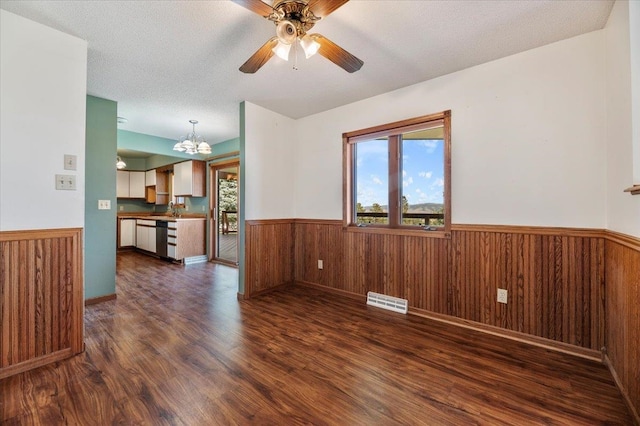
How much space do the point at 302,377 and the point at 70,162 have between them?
2337 mm

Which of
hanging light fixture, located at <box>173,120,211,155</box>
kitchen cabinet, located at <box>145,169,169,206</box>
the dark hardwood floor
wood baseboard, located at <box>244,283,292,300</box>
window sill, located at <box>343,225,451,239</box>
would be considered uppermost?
hanging light fixture, located at <box>173,120,211,155</box>

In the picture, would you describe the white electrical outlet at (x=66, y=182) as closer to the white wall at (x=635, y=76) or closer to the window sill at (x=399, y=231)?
the window sill at (x=399, y=231)

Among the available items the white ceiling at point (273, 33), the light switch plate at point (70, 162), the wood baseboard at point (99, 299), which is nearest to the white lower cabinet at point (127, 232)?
the wood baseboard at point (99, 299)

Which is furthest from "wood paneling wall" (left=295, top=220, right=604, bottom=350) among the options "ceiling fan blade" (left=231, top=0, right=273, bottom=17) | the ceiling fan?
"ceiling fan blade" (left=231, top=0, right=273, bottom=17)

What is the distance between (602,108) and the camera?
6.37 feet

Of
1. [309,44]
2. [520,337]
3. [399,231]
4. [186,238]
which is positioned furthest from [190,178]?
[520,337]

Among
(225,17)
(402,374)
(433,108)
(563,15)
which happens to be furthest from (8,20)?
(563,15)

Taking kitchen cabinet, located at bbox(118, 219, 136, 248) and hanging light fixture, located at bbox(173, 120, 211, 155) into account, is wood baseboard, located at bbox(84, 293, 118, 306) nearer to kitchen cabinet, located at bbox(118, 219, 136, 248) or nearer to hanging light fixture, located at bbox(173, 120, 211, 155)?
hanging light fixture, located at bbox(173, 120, 211, 155)

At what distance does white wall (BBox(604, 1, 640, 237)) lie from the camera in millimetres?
1521

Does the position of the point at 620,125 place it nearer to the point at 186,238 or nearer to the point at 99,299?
the point at 99,299

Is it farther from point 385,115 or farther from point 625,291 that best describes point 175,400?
point 385,115

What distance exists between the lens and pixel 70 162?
200 cm

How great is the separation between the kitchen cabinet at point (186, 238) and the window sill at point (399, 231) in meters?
3.47

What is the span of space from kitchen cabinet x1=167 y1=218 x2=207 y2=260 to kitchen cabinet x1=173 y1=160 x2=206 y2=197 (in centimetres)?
62
